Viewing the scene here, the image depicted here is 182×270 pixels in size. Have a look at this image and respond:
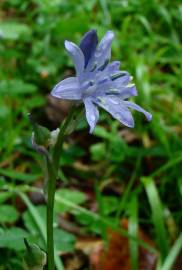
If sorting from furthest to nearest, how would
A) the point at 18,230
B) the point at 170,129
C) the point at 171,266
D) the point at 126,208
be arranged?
the point at 170,129 → the point at 126,208 → the point at 171,266 → the point at 18,230

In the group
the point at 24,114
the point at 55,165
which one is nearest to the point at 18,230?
the point at 55,165

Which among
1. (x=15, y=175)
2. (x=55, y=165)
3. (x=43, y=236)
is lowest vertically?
(x=43, y=236)

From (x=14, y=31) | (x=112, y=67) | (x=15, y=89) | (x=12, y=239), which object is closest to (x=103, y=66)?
(x=112, y=67)

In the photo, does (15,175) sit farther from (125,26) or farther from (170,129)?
(125,26)

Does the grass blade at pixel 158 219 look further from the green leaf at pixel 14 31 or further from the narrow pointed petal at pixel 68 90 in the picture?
the green leaf at pixel 14 31

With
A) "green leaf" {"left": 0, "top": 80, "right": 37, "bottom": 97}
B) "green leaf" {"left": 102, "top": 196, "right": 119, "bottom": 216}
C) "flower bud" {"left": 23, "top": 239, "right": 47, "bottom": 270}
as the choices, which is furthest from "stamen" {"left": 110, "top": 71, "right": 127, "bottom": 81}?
"green leaf" {"left": 0, "top": 80, "right": 37, "bottom": 97}

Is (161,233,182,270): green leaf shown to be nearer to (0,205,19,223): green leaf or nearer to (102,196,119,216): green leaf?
(102,196,119,216): green leaf

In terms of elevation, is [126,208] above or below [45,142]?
below
